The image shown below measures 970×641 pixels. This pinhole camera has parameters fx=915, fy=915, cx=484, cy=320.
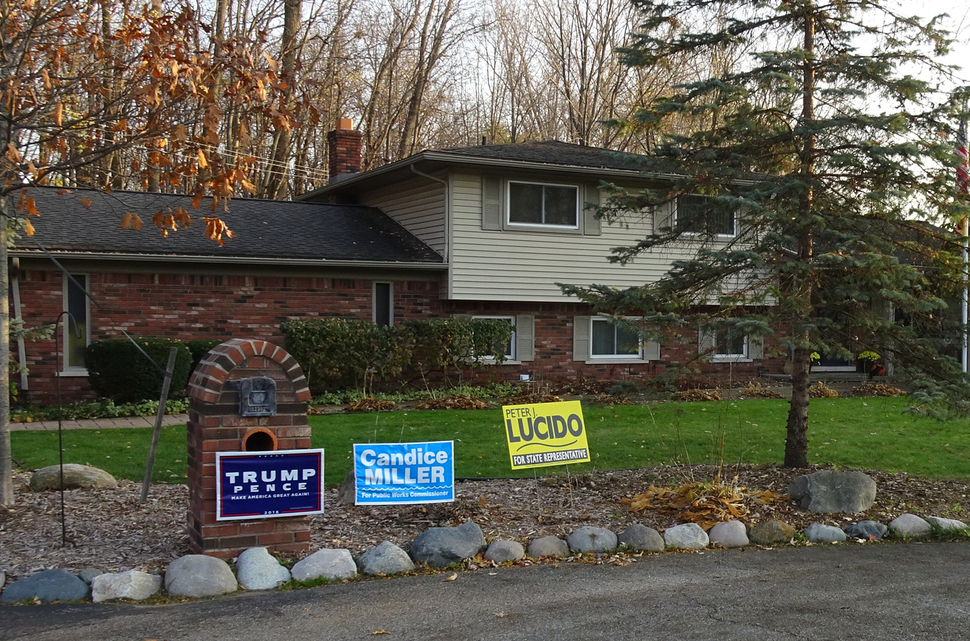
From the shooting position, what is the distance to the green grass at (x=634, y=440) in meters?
10.1

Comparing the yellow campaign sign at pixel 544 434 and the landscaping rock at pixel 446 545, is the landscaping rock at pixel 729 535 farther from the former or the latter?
the landscaping rock at pixel 446 545

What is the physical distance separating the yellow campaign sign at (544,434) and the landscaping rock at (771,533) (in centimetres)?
175

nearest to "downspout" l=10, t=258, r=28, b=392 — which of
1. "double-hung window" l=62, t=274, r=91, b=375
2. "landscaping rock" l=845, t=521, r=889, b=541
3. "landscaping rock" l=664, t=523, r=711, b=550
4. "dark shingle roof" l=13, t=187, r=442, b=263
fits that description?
"dark shingle roof" l=13, t=187, r=442, b=263

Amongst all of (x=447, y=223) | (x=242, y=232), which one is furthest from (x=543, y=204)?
(x=242, y=232)

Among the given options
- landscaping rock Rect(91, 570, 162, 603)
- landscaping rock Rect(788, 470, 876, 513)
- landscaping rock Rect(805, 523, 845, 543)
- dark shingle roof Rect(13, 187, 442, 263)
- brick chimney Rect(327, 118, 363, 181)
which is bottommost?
landscaping rock Rect(805, 523, 845, 543)

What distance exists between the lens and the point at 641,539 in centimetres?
686

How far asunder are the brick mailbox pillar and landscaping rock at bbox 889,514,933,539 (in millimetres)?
4662

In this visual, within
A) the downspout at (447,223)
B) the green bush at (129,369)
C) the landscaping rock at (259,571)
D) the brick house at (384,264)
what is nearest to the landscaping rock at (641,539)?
the landscaping rock at (259,571)

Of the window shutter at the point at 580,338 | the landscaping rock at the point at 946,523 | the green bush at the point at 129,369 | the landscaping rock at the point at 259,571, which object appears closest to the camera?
the landscaping rock at the point at 259,571

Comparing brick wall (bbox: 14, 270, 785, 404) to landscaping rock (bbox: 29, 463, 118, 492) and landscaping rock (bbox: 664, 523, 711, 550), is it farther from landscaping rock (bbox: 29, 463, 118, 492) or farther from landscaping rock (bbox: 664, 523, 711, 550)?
landscaping rock (bbox: 664, 523, 711, 550)

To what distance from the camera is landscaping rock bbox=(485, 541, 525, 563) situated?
6.49 m

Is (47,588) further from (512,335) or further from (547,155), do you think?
(547,155)

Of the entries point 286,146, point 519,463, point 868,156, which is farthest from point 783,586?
point 286,146

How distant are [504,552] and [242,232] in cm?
1260
